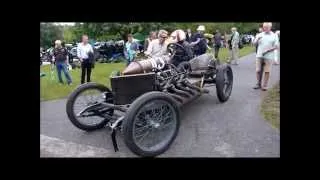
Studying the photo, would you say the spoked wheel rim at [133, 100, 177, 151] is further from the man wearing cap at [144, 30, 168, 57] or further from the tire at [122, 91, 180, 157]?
the man wearing cap at [144, 30, 168, 57]

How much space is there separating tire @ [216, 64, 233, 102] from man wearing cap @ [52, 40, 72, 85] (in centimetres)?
131

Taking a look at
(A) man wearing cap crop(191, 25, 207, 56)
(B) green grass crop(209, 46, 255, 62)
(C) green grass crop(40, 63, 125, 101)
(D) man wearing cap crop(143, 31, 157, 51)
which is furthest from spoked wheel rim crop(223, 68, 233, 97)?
(C) green grass crop(40, 63, 125, 101)

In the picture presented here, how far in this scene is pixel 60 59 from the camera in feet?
12.0

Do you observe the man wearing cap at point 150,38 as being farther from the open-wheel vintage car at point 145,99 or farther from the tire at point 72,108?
the tire at point 72,108

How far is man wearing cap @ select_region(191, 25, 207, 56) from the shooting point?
148 inches

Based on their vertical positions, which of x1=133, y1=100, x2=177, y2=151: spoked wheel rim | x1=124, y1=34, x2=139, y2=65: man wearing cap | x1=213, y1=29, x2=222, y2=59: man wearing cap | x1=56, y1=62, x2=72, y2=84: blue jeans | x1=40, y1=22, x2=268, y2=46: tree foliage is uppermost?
x1=40, y1=22, x2=268, y2=46: tree foliage

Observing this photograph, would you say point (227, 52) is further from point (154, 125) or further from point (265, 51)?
point (154, 125)

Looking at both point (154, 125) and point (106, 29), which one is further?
point (106, 29)

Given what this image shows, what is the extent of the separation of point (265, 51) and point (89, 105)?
1475 millimetres

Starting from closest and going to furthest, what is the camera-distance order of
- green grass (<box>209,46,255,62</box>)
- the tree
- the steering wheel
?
the tree
green grass (<box>209,46,255,62</box>)
the steering wheel

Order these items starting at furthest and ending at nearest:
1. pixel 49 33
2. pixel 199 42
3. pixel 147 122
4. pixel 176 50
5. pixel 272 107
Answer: pixel 176 50
pixel 199 42
pixel 272 107
pixel 49 33
pixel 147 122

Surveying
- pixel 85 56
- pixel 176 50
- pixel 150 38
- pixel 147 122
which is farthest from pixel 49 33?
pixel 176 50
